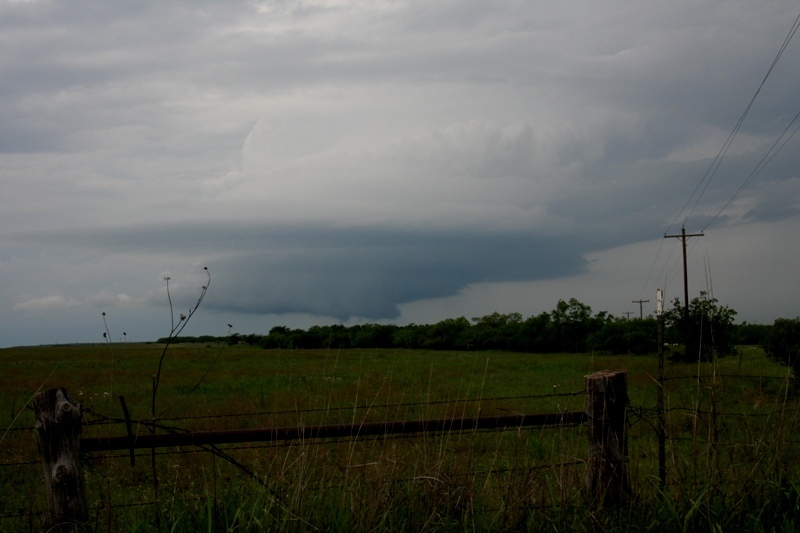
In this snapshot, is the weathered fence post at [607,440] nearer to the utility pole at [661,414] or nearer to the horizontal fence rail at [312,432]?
the horizontal fence rail at [312,432]

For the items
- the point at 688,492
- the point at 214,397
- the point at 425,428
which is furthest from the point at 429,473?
the point at 214,397

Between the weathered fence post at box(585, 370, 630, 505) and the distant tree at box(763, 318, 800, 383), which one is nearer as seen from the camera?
the weathered fence post at box(585, 370, 630, 505)

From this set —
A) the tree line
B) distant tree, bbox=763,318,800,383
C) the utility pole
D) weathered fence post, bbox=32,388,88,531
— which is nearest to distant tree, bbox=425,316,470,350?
the tree line

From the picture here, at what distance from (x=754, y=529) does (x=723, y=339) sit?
93.6 ft

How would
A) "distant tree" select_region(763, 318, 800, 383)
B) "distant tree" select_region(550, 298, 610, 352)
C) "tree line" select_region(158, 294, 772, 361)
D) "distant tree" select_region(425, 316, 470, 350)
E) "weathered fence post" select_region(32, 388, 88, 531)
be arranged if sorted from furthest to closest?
"distant tree" select_region(425, 316, 470, 350), "distant tree" select_region(550, 298, 610, 352), "tree line" select_region(158, 294, 772, 361), "distant tree" select_region(763, 318, 800, 383), "weathered fence post" select_region(32, 388, 88, 531)

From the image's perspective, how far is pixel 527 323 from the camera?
2398 inches

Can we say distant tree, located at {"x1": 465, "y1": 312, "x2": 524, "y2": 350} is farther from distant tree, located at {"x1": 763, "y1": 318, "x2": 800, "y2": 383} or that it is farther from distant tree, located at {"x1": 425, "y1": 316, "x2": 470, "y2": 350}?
distant tree, located at {"x1": 763, "y1": 318, "x2": 800, "y2": 383}

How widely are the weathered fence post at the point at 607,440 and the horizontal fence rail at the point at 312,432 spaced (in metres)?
0.15

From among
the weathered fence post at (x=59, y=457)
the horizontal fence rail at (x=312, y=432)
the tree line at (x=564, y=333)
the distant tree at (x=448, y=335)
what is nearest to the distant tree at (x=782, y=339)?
the tree line at (x=564, y=333)

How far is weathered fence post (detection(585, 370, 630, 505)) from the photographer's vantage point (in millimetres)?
4629

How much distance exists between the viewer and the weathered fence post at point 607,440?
4629 mm

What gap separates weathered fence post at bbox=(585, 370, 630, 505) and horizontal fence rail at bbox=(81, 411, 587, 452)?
0.15m

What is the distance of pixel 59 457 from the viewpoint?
3959 mm

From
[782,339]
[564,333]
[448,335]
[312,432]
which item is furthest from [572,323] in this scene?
[312,432]
